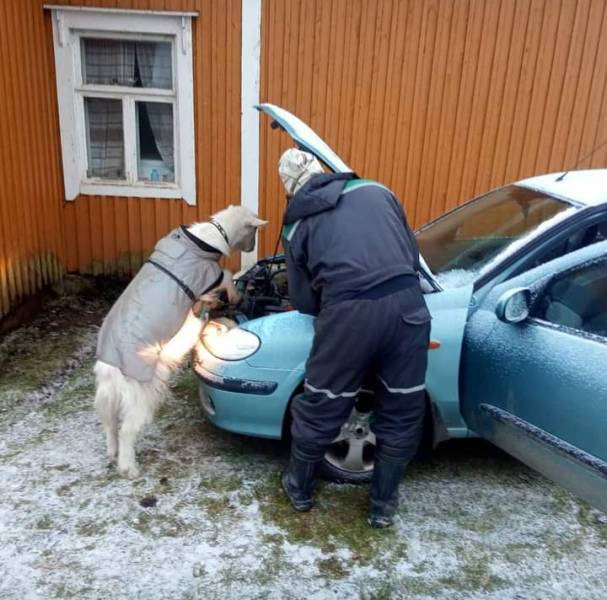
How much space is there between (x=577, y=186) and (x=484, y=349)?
122cm

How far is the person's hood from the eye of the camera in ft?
8.55

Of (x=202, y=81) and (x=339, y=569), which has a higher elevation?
(x=202, y=81)

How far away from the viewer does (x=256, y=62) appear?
552cm

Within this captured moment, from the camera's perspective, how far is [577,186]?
3201mm

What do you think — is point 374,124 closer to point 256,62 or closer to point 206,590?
point 256,62

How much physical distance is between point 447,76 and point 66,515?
5063 mm

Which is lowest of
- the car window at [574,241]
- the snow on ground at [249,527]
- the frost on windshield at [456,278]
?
the snow on ground at [249,527]

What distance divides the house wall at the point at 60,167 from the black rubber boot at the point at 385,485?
3570 mm

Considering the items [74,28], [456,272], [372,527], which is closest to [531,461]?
[372,527]

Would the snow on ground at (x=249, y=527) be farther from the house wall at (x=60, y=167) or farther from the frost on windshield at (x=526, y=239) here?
the house wall at (x=60, y=167)

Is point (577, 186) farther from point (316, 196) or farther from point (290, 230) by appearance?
point (290, 230)

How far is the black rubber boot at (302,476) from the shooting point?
2.88 meters

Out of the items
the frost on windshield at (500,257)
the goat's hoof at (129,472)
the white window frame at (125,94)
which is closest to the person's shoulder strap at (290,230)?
the frost on windshield at (500,257)

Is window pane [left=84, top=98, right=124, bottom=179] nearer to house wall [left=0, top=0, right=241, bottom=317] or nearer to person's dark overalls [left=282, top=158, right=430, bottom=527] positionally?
house wall [left=0, top=0, right=241, bottom=317]
